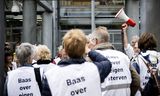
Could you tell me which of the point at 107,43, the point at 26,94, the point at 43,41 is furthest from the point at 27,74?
the point at 43,41

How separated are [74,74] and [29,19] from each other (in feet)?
51.7

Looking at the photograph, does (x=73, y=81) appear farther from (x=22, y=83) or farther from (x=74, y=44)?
(x=22, y=83)

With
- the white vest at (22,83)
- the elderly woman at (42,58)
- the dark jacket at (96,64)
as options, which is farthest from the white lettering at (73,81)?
the elderly woman at (42,58)

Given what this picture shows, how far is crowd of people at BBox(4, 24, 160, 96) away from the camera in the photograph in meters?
5.09

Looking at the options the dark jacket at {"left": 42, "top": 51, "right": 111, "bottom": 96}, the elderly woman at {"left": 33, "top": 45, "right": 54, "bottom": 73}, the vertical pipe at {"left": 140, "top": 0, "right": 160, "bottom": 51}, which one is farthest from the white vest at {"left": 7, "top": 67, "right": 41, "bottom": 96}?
the vertical pipe at {"left": 140, "top": 0, "right": 160, "bottom": 51}

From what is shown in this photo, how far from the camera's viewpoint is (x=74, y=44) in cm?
507

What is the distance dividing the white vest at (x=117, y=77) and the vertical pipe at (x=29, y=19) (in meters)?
14.2

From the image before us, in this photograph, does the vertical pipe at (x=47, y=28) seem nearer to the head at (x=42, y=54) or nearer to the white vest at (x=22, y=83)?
Result: the head at (x=42, y=54)

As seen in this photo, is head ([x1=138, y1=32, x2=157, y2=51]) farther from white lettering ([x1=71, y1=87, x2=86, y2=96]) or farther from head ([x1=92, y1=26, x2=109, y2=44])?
white lettering ([x1=71, y1=87, x2=86, y2=96])

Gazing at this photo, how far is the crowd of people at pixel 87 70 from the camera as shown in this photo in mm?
5094

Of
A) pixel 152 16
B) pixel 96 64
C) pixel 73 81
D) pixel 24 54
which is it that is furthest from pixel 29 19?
pixel 73 81

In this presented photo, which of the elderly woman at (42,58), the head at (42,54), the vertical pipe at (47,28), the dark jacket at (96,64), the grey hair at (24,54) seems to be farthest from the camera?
the vertical pipe at (47,28)

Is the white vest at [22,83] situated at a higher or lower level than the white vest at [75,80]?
lower

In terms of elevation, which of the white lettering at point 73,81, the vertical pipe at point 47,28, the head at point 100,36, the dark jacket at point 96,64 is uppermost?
the head at point 100,36
